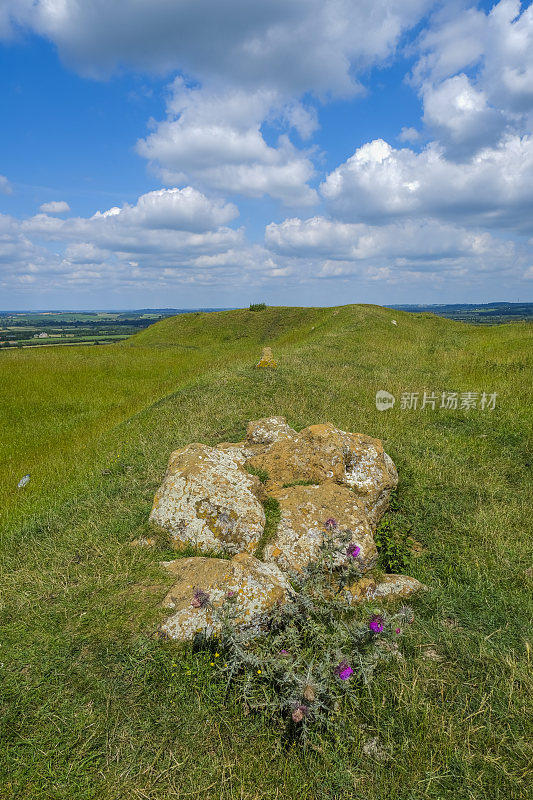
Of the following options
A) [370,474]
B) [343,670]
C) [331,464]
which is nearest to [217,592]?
[343,670]

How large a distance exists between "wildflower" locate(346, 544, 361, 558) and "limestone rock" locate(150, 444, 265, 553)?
1.46 metres

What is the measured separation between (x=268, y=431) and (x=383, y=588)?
438 cm

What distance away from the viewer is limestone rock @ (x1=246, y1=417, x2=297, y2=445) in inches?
343

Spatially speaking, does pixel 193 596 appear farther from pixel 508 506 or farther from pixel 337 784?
pixel 508 506

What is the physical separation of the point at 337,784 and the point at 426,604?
8.99ft

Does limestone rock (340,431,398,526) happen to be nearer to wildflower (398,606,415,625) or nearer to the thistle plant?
wildflower (398,606,415,625)

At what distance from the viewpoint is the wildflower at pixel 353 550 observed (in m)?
5.00

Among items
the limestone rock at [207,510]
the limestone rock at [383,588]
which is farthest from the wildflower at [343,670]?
the limestone rock at [207,510]

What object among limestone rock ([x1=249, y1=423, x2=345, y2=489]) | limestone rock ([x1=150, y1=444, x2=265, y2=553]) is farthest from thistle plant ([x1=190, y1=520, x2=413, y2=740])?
limestone rock ([x1=249, y1=423, x2=345, y2=489])

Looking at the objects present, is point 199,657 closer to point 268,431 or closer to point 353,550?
point 353,550

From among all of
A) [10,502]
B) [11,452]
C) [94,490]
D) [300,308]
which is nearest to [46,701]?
[94,490]

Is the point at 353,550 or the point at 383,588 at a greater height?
the point at 353,550

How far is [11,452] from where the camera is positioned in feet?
39.2

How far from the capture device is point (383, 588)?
5332 millimetres
